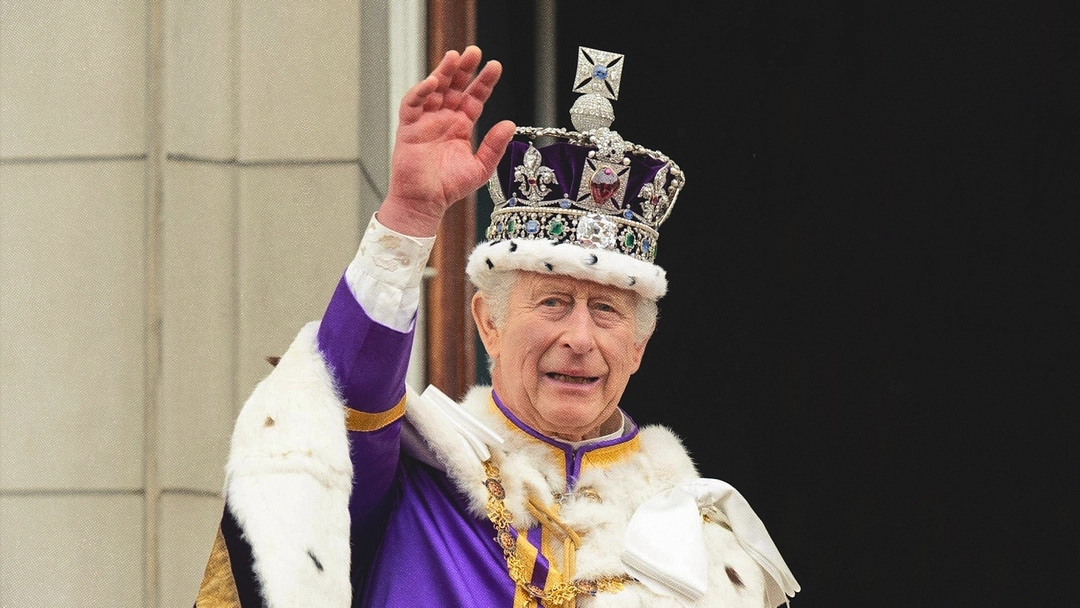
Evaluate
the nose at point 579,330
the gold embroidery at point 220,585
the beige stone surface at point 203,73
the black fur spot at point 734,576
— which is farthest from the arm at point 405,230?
the beige stone surface at point 203,73

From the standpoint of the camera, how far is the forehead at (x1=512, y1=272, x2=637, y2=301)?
101 inches

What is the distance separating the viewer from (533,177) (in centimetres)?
266

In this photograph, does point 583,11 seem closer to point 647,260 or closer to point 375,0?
point 375,0

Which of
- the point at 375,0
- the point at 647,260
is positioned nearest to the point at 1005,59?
the point at 375,0

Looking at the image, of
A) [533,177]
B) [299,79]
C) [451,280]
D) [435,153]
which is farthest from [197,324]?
[435,153]

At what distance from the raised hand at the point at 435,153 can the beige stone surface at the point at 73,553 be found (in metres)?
1.49

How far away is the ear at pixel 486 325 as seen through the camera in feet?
8.71

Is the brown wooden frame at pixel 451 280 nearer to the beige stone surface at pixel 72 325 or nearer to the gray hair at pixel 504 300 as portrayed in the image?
the beige stone surface at pixel 72 325

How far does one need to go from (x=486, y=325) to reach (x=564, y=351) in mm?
208

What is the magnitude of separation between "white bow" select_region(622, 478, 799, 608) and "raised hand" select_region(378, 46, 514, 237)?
2.22 feet

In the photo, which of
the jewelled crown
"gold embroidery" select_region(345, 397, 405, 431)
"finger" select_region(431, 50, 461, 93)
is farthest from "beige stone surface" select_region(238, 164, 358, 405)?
"finger" select_region(431, 50, 461, 93)

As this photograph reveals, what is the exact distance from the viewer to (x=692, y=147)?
495cm

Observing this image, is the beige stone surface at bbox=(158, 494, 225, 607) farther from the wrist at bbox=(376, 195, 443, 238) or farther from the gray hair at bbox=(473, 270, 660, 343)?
the wrist at bbox=(376, 195, 443, 238)

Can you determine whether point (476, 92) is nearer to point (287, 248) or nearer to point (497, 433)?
point (497, 433)
